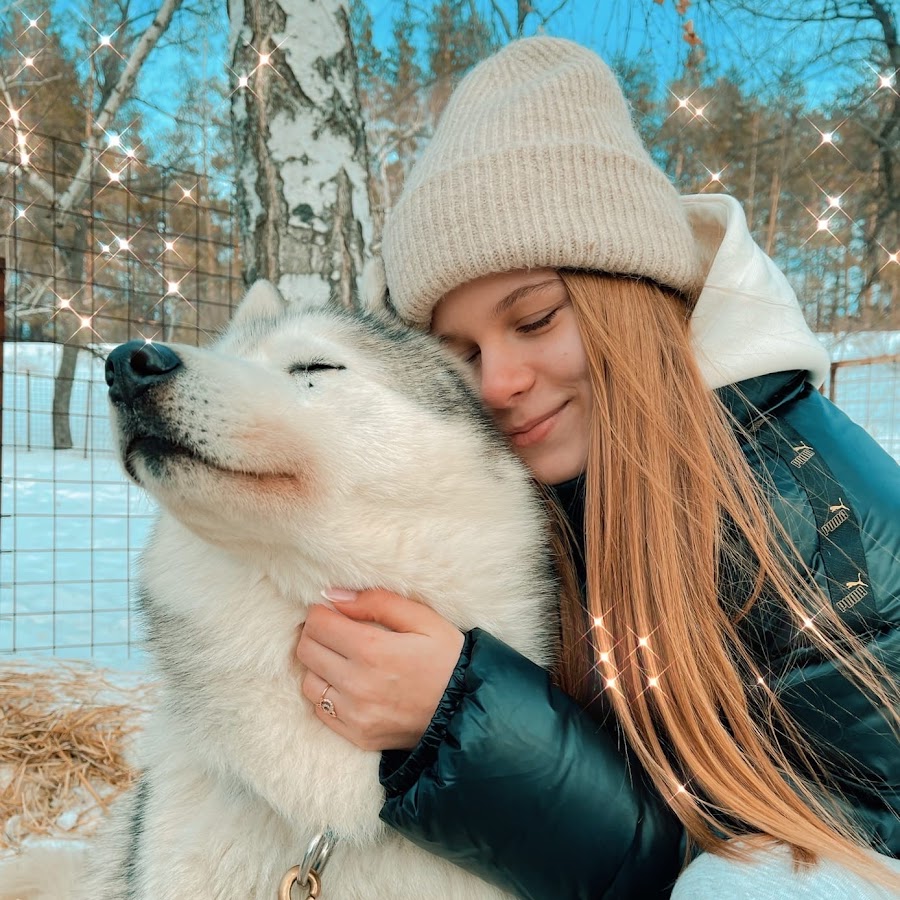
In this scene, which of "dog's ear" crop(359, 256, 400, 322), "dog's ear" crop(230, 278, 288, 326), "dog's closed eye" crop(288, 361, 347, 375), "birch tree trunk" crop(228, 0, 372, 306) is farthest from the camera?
"birch tree trunk" crop(228, 0, 372, 306)

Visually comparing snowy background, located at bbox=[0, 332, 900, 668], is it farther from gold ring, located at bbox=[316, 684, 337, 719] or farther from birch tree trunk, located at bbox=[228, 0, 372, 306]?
gold ring, located at bbox=[316, 684, 337, 719]

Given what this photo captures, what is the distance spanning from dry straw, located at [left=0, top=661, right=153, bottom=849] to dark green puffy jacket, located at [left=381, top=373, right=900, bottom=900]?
2.04m

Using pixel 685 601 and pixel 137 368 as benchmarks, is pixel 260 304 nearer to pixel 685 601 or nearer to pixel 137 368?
pixel 137 368

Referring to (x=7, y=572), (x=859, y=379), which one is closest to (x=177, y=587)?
(x=7, y=572)

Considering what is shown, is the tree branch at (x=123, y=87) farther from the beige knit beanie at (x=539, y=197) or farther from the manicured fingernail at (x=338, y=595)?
the manicured fingernail at (x=338, y=595)

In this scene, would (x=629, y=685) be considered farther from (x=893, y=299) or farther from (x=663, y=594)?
(x=893, y=299)

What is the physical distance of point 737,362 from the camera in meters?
1.66

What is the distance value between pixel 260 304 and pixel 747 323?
1183 millimetres

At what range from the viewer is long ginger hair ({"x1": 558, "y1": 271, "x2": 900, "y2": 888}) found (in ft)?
4.52

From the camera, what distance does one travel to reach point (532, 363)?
1.75 m

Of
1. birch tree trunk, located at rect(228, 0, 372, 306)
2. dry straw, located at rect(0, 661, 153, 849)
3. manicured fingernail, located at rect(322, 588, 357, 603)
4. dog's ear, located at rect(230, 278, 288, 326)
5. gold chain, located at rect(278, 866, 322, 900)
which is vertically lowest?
dry straw, located at rect(0, 661, 153, 849)

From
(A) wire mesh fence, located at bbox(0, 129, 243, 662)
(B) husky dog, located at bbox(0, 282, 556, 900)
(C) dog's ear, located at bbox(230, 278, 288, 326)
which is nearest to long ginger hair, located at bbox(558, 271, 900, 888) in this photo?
(B) husky dog, located at bbox(0, 282, 556, 900)

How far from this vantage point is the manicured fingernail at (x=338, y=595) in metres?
1.38

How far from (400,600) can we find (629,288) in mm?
922
